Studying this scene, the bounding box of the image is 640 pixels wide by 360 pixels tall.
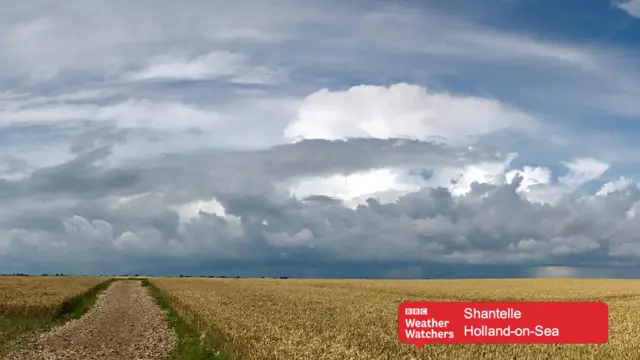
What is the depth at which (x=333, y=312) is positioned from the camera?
40.4 metres

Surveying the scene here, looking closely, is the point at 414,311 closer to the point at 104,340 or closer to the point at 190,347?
the point at 190,347

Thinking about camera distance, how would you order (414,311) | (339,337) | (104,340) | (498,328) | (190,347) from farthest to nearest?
(104,340)
(414,311)
(190,347)
(498,328)
(339,337)

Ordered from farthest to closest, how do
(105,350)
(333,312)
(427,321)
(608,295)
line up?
(608,295)
(333,312)
(105,350)
(427,321)

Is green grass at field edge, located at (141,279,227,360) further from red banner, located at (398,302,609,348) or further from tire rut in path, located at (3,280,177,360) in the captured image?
red banner, located at (398,302,609,348)

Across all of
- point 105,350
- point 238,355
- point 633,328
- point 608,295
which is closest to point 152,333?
point 105,350

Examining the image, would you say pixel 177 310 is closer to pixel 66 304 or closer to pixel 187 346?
pixel 66 304

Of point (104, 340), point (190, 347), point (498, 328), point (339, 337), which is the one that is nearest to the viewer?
point (339, 337)

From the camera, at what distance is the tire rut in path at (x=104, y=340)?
28.3 m

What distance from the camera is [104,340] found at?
33000 mm

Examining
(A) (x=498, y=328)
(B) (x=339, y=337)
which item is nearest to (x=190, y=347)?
(B) (x=339, y=337)

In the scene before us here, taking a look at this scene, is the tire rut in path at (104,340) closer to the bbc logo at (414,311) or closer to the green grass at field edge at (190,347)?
the green grass at field edge at (190,347)

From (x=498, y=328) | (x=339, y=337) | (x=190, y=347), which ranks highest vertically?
(x=498, y=328)

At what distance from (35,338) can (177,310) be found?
13956mm

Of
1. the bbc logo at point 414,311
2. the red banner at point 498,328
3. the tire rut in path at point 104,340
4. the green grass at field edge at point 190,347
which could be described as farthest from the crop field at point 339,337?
the tire rut in path at point 104,340
